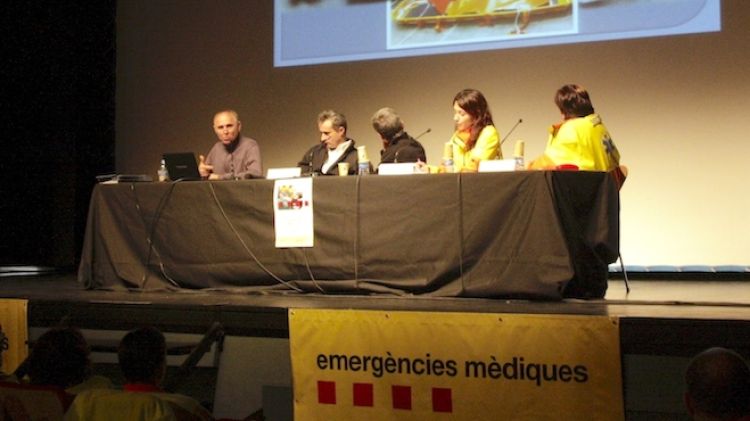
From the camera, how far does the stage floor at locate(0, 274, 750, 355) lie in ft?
8.63

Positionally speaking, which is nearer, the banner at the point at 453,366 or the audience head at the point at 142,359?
the audience head at the point at 142,359

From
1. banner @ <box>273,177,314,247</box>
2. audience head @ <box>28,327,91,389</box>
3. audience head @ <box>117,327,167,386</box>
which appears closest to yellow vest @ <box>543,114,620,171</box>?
banner @ <box>273,177,314,247</box>

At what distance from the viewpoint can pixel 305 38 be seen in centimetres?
598

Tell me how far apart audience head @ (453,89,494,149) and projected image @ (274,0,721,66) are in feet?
5.16

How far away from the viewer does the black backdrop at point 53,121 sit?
5.86 metres

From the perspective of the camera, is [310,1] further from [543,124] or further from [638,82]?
[638,82]

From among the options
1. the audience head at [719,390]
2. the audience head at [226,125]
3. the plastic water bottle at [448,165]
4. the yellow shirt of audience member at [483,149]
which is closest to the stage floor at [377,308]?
A: the plastic water bottle at [448,165]

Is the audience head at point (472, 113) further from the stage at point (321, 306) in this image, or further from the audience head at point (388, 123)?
the stage at point (321, 306)

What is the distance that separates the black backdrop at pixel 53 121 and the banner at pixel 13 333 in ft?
8.35

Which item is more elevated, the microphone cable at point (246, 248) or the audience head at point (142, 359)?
the microphone cable at point (246, 248)

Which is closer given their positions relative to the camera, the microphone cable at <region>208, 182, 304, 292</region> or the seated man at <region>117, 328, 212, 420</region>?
the seated man at <region>117, 328, 212, 420</region>

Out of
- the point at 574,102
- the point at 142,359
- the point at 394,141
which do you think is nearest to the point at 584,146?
the point at 574,102

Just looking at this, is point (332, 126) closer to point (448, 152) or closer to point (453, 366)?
point (448, 152)

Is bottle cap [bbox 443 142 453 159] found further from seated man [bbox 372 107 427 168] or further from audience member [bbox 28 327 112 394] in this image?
audience member [bbox 28 327 112 394]
